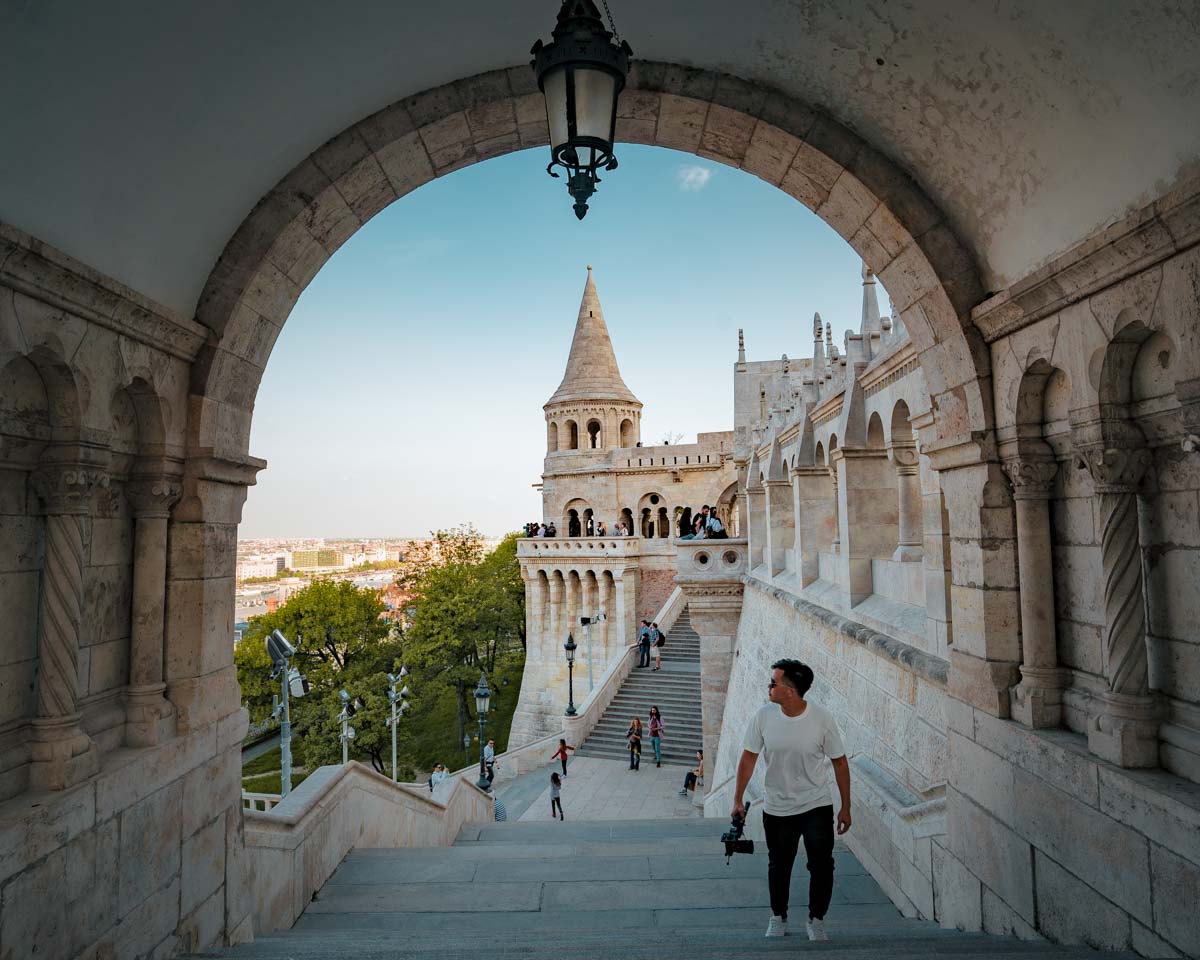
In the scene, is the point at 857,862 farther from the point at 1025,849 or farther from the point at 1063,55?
the point at 1063,55

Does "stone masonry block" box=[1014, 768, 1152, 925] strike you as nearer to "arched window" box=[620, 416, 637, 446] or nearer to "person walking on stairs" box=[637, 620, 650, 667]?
"person walking on stairs" box=[637, 620, 650, 667]

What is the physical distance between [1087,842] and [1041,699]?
63cm

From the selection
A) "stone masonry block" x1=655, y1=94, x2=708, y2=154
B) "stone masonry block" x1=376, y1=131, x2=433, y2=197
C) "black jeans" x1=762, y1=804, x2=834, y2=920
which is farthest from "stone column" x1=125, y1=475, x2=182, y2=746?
"stone masonry block" x1=655, y1=94, x2=708, y2=154

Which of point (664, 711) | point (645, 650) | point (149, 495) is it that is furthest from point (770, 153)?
point (645, 650)

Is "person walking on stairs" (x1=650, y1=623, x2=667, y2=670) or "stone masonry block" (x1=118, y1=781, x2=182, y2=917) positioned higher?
"stone masonry block" (x1=118, y1=781, x2=182, y2=917)

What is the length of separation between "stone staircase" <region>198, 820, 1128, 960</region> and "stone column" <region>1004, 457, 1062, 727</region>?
1.06 metres

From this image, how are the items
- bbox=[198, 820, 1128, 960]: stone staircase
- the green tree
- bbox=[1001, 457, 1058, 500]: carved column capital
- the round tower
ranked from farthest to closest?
the round tower
the green tree
bbox=[1001, 457, 1058, 500]: carved column capital
bbox=[198, 820, 1128, 960]: stone staircase

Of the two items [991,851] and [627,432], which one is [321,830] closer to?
[991,851]

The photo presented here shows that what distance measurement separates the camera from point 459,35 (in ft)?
11.1

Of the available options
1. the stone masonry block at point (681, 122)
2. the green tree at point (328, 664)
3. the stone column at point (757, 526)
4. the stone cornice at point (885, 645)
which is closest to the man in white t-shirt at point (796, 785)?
the stone cornice at point (885, 645)

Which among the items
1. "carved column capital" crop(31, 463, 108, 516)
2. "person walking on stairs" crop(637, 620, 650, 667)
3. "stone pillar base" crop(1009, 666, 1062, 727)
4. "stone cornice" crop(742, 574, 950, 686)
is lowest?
"person walking on stairs" crop(637, 620, 650, 667)

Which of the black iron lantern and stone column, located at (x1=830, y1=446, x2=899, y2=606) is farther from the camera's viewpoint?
stone column, located at (x1=830, y1=446, x2=899, y2=606)

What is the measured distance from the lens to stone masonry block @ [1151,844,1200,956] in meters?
2.35

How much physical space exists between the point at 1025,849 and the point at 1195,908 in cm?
92
